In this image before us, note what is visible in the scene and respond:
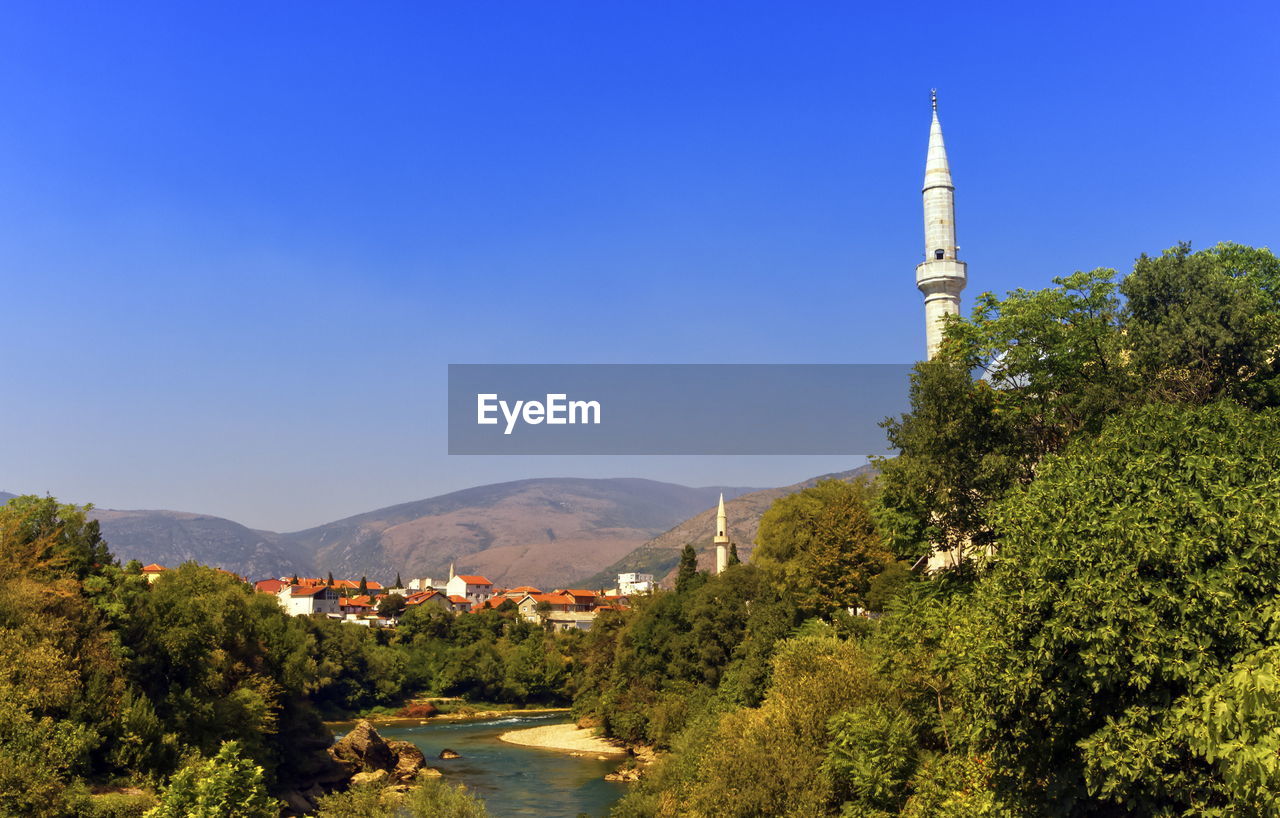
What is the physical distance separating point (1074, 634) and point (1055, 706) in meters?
1.67

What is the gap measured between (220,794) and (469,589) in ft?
522

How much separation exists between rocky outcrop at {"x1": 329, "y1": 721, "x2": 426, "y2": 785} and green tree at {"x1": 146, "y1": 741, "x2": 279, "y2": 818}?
27.5 meters

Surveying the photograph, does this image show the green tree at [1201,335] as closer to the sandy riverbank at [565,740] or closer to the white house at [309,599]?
the sandy riverbank at [565,740]

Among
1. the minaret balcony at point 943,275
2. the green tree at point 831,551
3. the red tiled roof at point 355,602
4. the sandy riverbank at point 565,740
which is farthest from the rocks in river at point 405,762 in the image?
the red tiled roof at point 355,602

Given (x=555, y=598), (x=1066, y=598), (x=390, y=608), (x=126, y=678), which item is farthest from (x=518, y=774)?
(x=555, y=598)

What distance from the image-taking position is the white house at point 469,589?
181750 millimetres

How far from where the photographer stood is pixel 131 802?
116 feet

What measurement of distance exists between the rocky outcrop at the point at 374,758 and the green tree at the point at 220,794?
27.5 m

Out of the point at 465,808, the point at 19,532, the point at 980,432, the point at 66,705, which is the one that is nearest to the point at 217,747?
the point at 66,705

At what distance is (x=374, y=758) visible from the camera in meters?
59.4

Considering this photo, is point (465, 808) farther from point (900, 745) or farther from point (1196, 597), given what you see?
point (1196, 597)

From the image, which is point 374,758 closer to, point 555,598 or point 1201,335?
point 1201,335

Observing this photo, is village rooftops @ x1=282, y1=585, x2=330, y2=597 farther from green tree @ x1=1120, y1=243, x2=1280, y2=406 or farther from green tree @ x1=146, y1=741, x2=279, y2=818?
green tree @ x1=1120, y1=243, x2=1280, y2=406

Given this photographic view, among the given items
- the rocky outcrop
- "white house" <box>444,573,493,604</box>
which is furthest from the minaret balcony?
"white house" <box>444,573,493,604</box>
